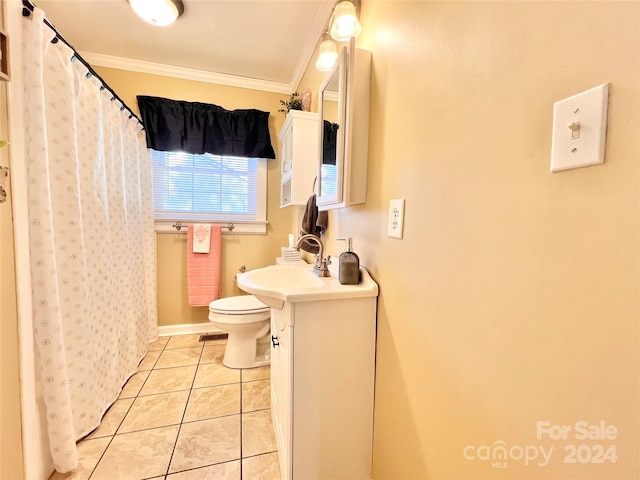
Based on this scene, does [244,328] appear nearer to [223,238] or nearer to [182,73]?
[223,238]

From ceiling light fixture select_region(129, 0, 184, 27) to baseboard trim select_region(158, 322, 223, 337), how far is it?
2348mm

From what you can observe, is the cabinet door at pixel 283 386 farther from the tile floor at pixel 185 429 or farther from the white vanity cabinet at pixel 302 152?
the white vanity cabinet at pixel 302 152

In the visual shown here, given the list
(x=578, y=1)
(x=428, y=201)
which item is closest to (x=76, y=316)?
(x=428, y=201)

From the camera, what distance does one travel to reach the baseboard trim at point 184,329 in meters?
2.47

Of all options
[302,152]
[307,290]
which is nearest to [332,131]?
[302,152]

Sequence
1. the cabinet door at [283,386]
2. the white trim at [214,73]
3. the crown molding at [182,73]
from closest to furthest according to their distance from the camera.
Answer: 1. the cabinet door at [283,386]
2. the white trim at [214,73]
3. the crown molding at [182,73]

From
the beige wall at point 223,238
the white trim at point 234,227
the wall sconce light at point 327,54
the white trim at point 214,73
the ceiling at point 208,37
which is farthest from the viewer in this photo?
the white trim at point 234,227

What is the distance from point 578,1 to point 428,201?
0.46 m

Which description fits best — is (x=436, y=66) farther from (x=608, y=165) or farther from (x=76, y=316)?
(x=76, y=316)

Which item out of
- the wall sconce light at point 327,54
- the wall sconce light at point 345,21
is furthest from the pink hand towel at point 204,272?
the wall sconce light at point 345,21

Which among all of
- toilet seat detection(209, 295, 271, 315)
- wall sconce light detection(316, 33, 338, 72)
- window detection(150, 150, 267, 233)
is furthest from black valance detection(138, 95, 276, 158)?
toilet seat detection(209, 295, 271, 315)

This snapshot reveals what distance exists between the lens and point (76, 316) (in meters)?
1.22

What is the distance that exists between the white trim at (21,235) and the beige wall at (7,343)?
13 mm

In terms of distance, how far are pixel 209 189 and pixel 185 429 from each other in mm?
1874
